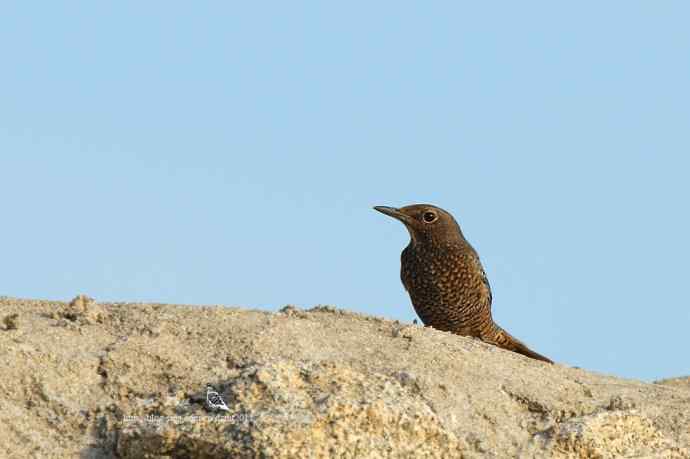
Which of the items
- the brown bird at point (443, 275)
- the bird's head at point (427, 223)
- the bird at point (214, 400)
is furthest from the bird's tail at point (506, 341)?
the bird at point (214, 400)

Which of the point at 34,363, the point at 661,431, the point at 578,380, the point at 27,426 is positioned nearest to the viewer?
the point at 27,426

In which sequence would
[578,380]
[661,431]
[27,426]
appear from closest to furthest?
[27,426]
[661,431]
[578,380]

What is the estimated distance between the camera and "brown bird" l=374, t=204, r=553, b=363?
952 cm

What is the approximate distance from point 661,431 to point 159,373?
8.81 ft

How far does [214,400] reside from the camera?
5223mm

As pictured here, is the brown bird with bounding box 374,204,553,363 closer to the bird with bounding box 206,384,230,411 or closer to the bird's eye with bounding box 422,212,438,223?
the bird's eye with bounding box 422,212,438,223

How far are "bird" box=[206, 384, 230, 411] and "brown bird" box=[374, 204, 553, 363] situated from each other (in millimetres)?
4382

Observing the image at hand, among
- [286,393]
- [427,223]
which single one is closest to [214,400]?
[286,393]

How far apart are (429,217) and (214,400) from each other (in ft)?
15.8

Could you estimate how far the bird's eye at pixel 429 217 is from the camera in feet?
32.0

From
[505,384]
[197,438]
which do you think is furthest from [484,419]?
[197,438]

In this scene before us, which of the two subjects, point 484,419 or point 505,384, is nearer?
point 484,419

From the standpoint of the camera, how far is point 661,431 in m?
6.21

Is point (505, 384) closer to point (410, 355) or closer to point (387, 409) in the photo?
point (410, 355)
